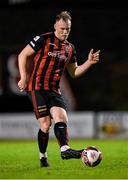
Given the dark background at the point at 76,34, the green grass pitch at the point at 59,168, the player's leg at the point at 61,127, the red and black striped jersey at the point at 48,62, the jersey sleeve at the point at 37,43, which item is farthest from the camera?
the dark background at the point at 76,34

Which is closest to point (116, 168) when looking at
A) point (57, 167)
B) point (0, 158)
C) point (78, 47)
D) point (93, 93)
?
point (57, 167)

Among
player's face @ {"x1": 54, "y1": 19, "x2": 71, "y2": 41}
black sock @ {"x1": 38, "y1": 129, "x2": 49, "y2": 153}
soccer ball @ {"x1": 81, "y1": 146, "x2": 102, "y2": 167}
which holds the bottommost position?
soccer ball @ {"x1": 81, "y1": 146, "x2": 102, "y2": 167}

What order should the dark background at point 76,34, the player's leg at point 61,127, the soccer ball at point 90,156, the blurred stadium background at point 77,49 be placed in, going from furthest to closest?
the blurred stadium background at point 77,49
the dark background at point 76,34
the player's leg at point 61,127
the soccer ball at point 90,156

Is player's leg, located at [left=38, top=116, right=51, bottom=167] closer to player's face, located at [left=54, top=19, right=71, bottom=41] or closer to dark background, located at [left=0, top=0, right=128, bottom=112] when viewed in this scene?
player's face, located at [left=54, top=19, right=71, bottom=41]

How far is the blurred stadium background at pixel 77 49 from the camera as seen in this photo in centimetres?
1767

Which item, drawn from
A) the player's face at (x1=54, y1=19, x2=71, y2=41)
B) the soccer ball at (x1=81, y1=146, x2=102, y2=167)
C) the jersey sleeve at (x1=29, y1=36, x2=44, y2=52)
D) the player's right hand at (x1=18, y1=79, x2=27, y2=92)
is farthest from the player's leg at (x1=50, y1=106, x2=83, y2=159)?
the player's face at (x1=54, y1=19, x2=71, y2=41)

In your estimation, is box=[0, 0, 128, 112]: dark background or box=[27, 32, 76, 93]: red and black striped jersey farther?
box=[0, 0, 128, 112]: dark background

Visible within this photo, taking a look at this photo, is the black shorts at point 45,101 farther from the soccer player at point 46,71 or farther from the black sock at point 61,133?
the black sock at point 61,133

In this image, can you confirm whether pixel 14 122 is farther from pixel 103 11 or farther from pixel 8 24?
pixel 103 11

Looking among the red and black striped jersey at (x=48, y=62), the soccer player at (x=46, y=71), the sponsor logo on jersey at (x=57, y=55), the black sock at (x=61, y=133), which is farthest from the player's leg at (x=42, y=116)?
the sponsor logo on jersey at (x=57, y=55)

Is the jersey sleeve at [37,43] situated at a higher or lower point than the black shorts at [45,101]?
higher

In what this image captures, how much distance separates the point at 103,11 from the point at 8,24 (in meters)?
2.61

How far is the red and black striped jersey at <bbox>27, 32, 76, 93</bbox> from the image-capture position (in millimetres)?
8469

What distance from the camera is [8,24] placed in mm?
17906
